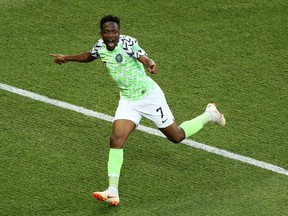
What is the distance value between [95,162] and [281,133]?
2.20 meters

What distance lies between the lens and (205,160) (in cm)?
1227

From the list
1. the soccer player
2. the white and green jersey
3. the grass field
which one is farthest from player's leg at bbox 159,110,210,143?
the white and green jersey

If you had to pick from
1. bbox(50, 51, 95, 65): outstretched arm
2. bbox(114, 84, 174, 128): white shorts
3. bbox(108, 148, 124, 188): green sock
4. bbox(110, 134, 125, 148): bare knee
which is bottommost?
Result: bbox(108, 148, 124, 188): green sock

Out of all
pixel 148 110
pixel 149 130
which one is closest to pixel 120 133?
pixel 148 110

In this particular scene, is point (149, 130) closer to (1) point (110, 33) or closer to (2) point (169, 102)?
(2) point (169, 102)

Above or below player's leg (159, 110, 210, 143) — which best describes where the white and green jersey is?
above

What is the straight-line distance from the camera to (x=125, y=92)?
38.2 feet

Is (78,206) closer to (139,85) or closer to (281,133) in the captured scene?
(139,85)

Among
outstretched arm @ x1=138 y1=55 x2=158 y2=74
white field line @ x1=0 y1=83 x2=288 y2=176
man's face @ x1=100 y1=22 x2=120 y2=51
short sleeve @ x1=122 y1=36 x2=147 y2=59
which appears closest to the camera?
outstretched arm @ x1=138 y1=55 x2=158 y2=74

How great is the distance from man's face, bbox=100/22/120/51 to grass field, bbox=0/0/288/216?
1497 millimetres

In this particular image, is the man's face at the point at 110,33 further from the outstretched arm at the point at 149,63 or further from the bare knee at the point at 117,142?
the bare knee at the point at 117,142

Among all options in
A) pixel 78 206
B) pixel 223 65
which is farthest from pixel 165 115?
pixel 223 65

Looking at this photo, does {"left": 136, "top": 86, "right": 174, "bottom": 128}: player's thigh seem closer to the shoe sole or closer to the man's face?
the man's face

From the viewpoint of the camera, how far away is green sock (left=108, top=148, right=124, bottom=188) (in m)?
11.3
